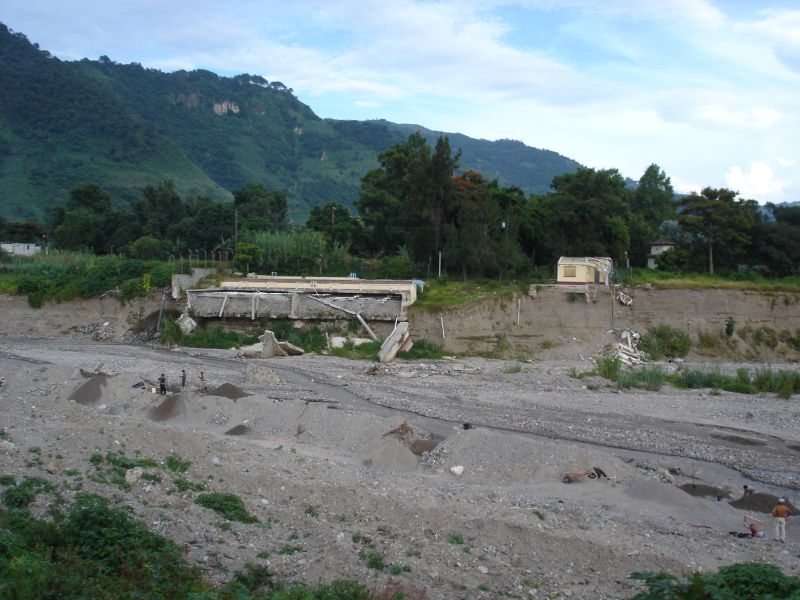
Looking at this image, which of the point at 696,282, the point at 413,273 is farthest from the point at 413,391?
the point at 696,282

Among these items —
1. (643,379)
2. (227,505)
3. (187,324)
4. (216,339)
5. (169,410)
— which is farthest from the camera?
(187,324)

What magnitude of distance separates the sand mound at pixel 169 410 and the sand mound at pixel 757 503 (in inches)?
513

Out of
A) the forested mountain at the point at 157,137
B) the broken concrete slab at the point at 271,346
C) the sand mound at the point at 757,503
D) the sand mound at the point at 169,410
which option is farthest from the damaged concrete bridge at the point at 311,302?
the forested mountain at the point at 157,137

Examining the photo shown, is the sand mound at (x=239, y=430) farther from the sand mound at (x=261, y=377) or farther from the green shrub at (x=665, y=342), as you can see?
the green shrub at (x=665, y=342)

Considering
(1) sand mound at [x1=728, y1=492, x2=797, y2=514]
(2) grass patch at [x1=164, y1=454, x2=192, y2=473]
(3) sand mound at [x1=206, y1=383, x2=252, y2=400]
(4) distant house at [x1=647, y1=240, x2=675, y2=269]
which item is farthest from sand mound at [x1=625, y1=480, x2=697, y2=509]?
(4) distant house at [x1=647, y1=240, x2=675, y2=269]

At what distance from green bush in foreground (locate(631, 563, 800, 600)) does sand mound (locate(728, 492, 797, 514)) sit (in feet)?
22.2

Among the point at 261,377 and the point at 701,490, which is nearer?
the point at 701,490

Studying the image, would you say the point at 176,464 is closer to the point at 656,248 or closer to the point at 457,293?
the point at 457,293

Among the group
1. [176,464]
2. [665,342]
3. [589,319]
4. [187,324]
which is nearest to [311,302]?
[187,324]

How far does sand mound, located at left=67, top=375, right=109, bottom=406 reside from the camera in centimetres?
2130

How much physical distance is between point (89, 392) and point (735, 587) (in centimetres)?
1773

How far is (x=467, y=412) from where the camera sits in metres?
22.9

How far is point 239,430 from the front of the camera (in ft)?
64.0

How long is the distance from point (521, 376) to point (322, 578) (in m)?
19.7
